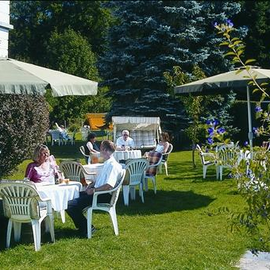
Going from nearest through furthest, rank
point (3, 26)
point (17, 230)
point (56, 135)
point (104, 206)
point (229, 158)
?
point (229, 158)
point (17, 230)
point (104, 206)
point (3, 26)
point (56, 135)

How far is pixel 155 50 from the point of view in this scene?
2052 cm

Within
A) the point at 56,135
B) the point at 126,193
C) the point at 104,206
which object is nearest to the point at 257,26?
the point at 56,135

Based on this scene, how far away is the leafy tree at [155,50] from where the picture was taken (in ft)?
64.8

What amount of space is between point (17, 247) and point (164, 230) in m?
2.13

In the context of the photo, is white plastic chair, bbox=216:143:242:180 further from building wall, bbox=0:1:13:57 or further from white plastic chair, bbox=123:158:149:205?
building wall, bbox=0:1:13:57

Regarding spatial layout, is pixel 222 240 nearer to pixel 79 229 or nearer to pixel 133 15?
pixel 79 229

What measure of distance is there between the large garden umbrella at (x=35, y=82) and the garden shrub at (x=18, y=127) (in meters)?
5.04

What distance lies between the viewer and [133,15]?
20.4 m

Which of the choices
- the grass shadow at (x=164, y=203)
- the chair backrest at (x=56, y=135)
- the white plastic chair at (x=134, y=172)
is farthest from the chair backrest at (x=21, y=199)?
the chair backrest at (x=56, y=135)

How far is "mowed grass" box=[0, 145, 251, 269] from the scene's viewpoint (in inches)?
209

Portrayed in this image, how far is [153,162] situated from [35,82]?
15.0 feet

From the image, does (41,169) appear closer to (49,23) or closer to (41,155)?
(41,155)

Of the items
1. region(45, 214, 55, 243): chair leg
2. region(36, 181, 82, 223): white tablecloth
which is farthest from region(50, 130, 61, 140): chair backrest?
region(36, 181, 82, 223): white tablecloth

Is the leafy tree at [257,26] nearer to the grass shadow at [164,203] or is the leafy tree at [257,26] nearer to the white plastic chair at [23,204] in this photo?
the grass shadow at [164,203]
